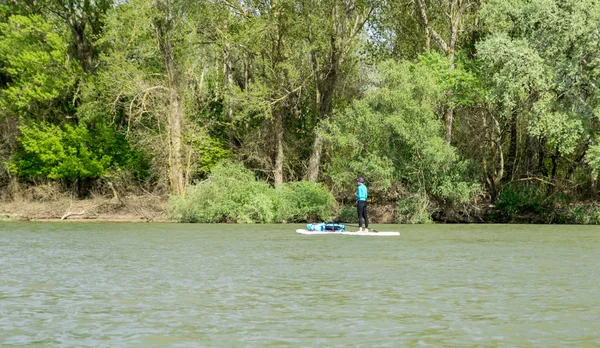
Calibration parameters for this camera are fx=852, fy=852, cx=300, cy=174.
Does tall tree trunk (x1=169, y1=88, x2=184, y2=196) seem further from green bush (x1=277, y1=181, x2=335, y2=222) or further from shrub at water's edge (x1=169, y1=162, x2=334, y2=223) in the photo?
green bush (x1=277, y1=181, x2=335, y2=222)

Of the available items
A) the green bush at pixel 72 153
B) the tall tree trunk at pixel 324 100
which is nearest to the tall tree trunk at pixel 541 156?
the tall tree trunk at pixel 324 100

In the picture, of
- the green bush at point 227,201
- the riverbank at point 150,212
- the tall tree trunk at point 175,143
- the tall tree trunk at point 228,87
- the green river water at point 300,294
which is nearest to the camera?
the green river water at point 300,294

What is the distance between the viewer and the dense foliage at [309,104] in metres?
39.4

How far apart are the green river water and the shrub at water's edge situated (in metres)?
13.9

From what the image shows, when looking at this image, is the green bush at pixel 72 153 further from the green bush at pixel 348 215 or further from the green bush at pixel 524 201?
the green bush at pixel 524 201

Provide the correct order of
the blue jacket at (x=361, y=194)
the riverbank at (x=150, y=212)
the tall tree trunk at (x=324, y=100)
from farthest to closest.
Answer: the tall tree trunk at (x=324, y=100), the riverbank at (x=150, y=212), the blue jacket at (x=361, y=194)

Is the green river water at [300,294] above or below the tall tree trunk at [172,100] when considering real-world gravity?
below

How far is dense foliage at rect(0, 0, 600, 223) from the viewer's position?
3938 centimetres

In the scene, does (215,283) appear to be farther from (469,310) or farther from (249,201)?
(249,201)

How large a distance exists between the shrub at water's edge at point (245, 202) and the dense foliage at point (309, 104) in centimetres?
11

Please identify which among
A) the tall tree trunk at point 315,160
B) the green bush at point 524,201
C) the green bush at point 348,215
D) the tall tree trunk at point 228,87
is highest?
the tall tree trunk at point 228,87

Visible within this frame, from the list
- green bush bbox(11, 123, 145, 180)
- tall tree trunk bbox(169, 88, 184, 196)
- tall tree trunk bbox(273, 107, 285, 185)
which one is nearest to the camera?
tall tree trunk bbox(169, 88, 184, 196)

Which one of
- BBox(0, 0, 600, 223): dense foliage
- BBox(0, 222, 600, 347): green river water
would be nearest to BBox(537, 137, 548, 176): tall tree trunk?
BBox(0, 0, 600, 223): dense foliage

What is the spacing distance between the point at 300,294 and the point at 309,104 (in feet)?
130
